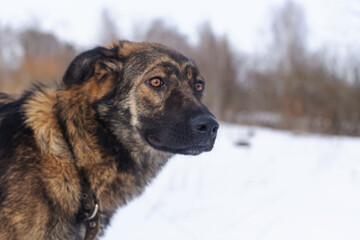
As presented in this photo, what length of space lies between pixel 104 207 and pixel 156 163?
0.55m

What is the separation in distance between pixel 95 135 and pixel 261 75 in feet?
67.8

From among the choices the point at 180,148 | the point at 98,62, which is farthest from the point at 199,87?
the point at 98,62

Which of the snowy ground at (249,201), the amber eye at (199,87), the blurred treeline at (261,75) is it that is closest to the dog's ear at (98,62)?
the amber eye at (199,87)

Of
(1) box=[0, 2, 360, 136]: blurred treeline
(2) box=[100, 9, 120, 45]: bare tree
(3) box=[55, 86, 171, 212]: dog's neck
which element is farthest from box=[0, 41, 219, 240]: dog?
(2) box=[100, 9, 120, 45]: bare tree

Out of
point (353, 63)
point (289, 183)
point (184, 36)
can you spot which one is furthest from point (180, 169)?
point (184, 36)

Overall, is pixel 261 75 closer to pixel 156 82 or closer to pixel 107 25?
pixel 107 25

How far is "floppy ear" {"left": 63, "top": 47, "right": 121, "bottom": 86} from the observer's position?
2205 millimetres

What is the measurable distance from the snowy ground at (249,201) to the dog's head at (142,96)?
41.4 inches

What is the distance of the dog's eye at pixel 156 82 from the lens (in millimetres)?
2320

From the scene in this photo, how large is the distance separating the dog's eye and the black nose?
16.2 inches

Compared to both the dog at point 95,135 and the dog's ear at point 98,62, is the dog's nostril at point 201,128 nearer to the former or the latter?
the dog at point 95,135

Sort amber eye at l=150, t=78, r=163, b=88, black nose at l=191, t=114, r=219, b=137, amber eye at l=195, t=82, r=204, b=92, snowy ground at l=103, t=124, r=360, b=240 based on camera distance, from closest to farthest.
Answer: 1. black nose at l=191, t=114, r=219, b=137
2. amber eye at l=150, t=78, r=163, b=88
3. amber eye at l=195, t=82, r=204, b=92
4. snowy ground at l=103, t=124, r=360, b=240

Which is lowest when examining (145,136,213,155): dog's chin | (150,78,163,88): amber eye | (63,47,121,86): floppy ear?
(145,136,213,155): dog's chin

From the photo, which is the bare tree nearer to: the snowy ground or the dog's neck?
the snowy ground
